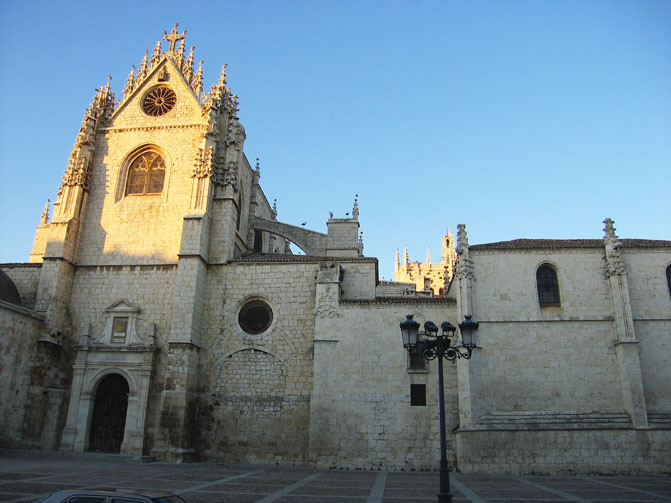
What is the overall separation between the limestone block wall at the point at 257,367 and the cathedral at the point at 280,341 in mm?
63

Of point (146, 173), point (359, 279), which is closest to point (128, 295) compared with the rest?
point (146, 173)

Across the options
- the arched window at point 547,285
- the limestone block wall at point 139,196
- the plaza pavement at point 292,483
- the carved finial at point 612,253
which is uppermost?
the limestone block wall at point 139,196

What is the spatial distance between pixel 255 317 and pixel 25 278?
35.7 feet

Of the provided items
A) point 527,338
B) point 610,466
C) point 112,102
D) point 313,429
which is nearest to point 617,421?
point 610,466

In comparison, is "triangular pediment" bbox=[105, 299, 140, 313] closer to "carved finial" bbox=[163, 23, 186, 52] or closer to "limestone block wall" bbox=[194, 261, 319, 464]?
"limestone block wall" bbox=[194, 261, 319, 464]

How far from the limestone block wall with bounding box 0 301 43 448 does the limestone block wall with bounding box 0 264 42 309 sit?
2287mm

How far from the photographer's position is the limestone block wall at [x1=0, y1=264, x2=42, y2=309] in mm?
23656

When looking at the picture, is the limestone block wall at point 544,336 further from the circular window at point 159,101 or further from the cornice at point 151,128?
the circular window at point 159,101

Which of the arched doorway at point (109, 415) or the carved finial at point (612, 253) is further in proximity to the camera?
the arched doorway at point (109, 415)

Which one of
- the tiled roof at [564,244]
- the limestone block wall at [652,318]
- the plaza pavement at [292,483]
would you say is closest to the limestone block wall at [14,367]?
the plaza pavement at [292,483]

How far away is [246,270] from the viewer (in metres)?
23.5

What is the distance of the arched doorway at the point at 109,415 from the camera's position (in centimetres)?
2150

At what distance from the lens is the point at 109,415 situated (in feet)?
71.9

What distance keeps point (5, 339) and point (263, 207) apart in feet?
56.1
